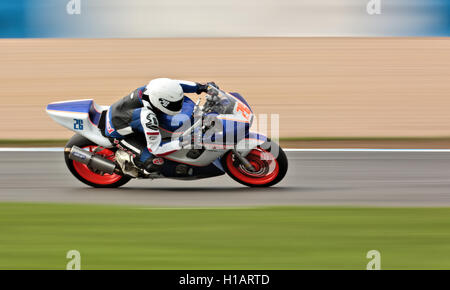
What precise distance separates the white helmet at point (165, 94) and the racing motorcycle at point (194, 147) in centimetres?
29

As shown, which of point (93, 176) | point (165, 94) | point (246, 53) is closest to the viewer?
point (165, 94)

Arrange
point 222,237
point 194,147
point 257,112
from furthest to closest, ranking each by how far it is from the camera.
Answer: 1. point 257,112
2. point 194,147
3. point 222,237

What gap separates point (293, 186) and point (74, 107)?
2.60 meters

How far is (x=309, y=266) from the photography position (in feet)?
17.8

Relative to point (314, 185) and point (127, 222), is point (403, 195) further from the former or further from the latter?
point (127, 222)

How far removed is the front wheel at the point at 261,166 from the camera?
8.27 metres

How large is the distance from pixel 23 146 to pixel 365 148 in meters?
5.20

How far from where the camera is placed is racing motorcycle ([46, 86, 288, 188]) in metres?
8.06

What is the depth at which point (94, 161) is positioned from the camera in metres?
8.37

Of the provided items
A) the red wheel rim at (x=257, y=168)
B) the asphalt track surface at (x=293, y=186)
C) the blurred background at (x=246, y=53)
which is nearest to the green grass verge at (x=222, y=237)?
the asphalt track surface at (x=293, y=186)
